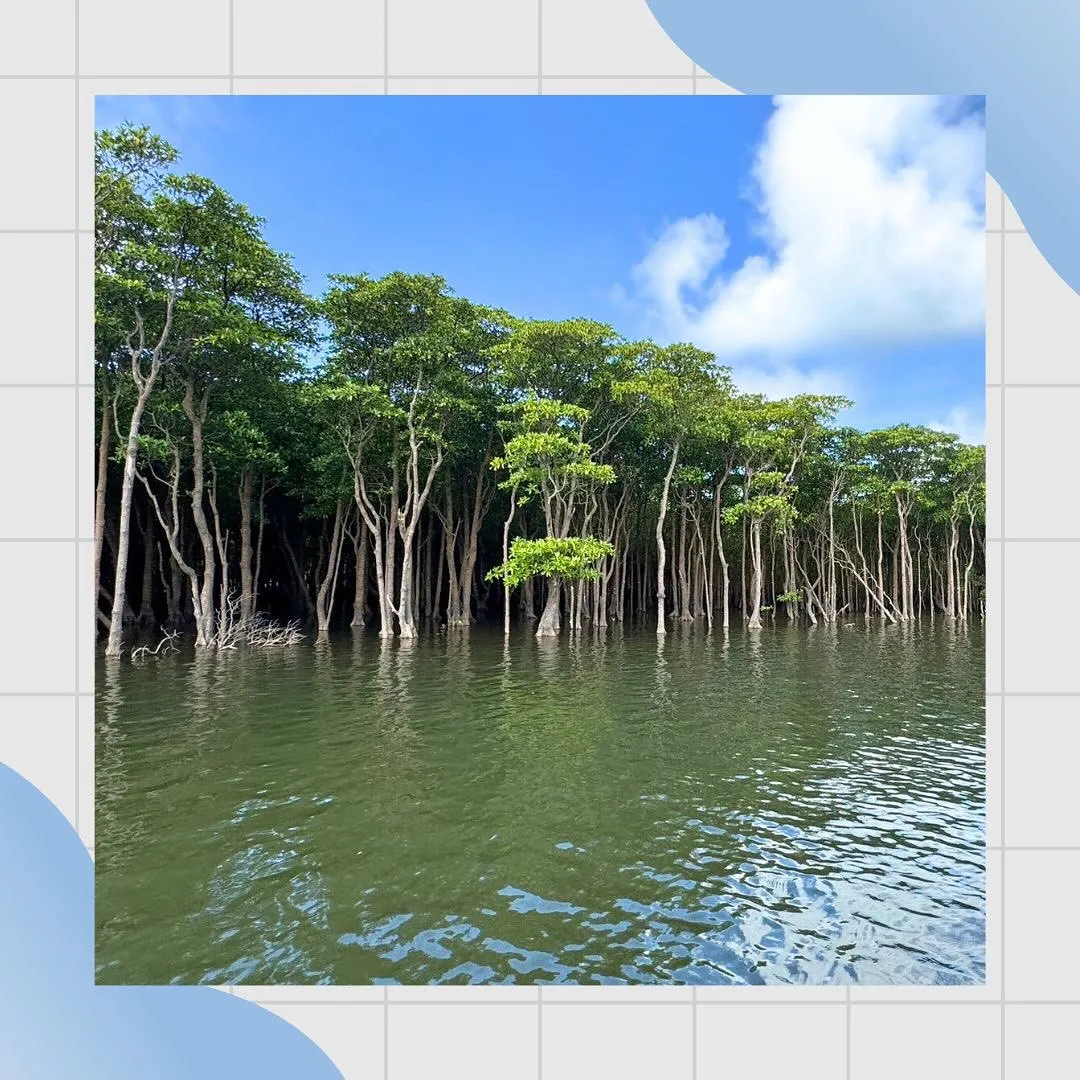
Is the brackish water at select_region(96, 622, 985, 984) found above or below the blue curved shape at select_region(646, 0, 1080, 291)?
below

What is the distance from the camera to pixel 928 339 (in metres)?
7.16

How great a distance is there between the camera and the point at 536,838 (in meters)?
4.64

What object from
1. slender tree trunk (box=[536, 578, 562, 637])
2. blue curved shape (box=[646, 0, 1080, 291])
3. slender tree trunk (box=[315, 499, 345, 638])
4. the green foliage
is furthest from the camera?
slender tree trunk (box=[315, 499, 345, 638])

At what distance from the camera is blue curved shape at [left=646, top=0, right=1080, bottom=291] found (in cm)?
431

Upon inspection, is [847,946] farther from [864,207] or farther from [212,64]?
[212,64]

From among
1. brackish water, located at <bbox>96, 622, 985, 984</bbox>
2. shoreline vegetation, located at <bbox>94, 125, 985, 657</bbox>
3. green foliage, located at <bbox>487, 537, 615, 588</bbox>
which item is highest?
shoreline vegetation, located at <bbox>94, 125, 985, 657</bbox>

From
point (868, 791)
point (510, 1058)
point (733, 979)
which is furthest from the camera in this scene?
point (868, 791)

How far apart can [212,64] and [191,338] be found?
10.4 meters

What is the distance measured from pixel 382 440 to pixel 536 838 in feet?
50.7

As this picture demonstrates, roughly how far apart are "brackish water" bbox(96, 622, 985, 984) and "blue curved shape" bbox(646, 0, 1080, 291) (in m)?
3.90
